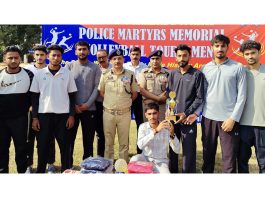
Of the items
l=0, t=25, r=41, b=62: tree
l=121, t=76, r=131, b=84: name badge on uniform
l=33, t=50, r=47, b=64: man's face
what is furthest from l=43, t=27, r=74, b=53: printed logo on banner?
l=0, t=25, r=41, b=62: tree

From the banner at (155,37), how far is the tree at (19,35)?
26.3 feet

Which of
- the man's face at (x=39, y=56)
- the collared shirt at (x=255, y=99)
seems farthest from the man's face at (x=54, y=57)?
the collared shirt at (x=255, y=99)

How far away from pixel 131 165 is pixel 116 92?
1186 mm

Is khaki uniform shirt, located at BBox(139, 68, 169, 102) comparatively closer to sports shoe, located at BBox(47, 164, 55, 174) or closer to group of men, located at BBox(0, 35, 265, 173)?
group of men, located at BBox(0, 35, 265, 173)

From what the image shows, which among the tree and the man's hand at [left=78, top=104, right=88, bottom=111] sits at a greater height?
the tree

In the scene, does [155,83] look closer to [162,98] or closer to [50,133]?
[162,98]

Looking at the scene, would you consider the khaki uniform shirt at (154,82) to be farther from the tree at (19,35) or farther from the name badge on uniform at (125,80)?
the tree at (19,35)

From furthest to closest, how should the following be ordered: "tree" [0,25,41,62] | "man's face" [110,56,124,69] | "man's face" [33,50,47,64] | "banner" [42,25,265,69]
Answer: "tree" [0,25,41,62] → "banner" [42,25,265,69] → "man's face" [33,50,47,64] → "man's face" [110,56,124,69]

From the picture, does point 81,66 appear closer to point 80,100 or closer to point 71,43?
point 80,100

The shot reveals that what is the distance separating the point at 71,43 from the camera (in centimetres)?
834

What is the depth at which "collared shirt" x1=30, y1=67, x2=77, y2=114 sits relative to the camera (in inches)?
168

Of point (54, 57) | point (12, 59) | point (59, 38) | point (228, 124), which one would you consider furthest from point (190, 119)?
point (59, 38)

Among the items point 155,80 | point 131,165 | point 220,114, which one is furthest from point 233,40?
point 131,165

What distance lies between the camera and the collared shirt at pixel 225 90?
12.7 ft
